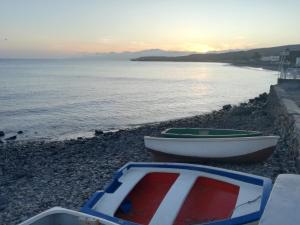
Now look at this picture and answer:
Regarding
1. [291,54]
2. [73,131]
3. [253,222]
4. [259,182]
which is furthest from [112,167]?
[291,54]

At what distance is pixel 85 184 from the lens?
9.38 meters

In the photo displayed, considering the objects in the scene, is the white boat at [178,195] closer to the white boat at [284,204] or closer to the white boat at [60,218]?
the white boat at [60,218]

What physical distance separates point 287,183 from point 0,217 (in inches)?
256

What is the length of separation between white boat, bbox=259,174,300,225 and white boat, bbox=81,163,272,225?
189cm

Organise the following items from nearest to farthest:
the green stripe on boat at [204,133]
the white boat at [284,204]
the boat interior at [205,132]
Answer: the white boat at [284,204] → the green stripe on boat at [204,133] → the boat interior at [205,132]

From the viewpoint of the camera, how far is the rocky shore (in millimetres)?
8406

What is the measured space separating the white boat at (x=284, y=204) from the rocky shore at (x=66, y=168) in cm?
566

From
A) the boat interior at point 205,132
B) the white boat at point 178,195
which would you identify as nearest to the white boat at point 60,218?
the white boat at point 178,195

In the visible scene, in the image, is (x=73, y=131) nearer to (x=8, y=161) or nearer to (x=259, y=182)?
(x=8, y=161)

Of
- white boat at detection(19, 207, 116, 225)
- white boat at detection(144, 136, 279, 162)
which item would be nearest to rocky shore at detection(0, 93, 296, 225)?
white boat at detection(144, 136, 279, 162)

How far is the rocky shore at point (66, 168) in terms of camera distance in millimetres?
8406

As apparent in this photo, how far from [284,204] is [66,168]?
31.1 ft

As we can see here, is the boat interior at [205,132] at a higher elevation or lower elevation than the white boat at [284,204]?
lower

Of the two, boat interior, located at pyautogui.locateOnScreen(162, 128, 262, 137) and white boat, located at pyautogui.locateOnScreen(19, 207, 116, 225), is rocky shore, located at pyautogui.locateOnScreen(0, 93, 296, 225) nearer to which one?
boat interior, located at pyautogui.locateOnScreen(162, 128, 262, 137)
